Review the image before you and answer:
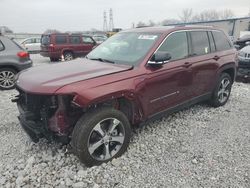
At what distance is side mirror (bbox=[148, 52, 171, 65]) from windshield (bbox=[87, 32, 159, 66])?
157 millimetres

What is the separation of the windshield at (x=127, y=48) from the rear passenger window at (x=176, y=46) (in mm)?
202

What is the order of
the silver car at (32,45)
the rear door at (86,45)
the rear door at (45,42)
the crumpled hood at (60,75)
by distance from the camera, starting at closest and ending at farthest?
1. the crumpled hood at (60,75)
2. the rear door at (45,42)
3. the rear door at (86,45)
4. the silver car at (32,45)

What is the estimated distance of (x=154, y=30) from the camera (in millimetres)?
4051

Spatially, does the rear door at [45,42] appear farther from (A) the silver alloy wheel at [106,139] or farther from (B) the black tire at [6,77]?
(A) the silver alloy wheel at [106,139]

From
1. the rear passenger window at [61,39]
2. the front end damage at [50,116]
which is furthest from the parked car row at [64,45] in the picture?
the front end damage at [50,116]

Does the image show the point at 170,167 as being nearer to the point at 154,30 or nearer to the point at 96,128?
the point at 96,128

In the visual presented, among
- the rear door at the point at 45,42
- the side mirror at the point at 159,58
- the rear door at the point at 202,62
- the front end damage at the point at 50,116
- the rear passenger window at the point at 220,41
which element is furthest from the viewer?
the rear door at the point at 45,42

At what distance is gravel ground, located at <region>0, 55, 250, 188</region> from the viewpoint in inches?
113

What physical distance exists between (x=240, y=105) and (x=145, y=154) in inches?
121

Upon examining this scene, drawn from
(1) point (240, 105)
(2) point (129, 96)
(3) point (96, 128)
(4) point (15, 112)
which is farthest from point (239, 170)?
(4) point (15, 112)

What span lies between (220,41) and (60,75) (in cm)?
348

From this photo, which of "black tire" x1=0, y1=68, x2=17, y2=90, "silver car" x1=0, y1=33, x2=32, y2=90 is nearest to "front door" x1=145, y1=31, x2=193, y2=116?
"silver car" x1=0, y1=33, x2=32, y2=90

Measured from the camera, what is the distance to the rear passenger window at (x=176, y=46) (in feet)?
12.5

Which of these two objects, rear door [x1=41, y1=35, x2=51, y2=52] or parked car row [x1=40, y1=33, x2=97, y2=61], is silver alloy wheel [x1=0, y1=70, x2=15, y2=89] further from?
rear door [x1=41, y1=35, x2=51, y2=52]
